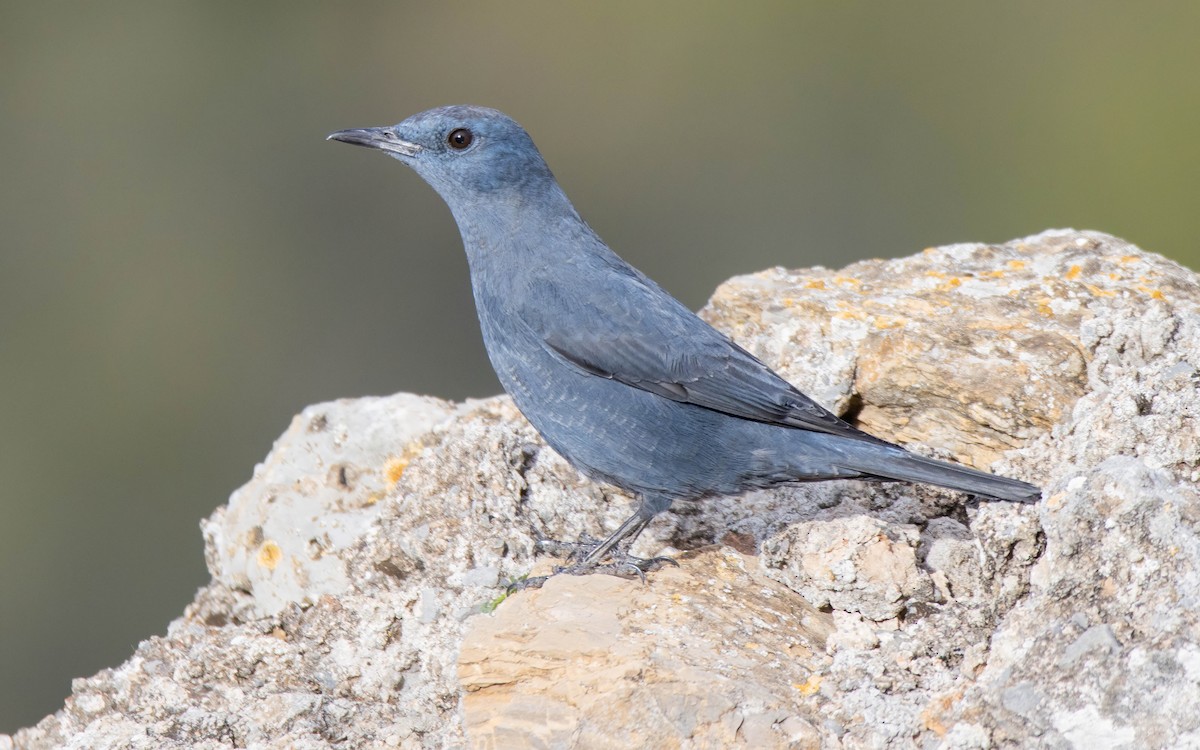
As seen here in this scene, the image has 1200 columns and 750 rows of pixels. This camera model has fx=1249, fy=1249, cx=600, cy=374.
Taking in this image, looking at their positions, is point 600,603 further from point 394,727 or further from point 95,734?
point 95,734

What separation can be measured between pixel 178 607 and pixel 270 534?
587cm

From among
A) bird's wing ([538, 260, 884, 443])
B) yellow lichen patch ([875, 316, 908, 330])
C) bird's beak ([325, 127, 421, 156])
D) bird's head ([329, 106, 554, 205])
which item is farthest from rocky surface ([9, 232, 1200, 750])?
bird's beak ([325, 127, 421, 156])

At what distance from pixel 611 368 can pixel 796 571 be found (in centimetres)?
107

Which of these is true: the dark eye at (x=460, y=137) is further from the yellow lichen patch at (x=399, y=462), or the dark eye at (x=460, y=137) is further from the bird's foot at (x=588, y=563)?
the bird's foot at (x=588, y=563)

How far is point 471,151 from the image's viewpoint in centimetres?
512

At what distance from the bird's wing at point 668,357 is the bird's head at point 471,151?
0.64m

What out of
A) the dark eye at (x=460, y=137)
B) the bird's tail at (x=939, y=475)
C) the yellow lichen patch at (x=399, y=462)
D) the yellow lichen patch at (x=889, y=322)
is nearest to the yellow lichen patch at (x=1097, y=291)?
the yellow lichen patch at (x=889, y=322)

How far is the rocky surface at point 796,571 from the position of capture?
3.29m

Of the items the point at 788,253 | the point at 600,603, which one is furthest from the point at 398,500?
the point at 788,253

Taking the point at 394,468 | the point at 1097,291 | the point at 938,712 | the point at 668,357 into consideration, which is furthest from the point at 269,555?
the point at 1097,291

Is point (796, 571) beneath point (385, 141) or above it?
beneath

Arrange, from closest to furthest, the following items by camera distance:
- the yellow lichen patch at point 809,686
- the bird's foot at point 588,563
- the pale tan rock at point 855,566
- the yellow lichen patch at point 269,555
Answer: the yellow lichen patch at point 809,686 < the pale tan rock at point 855,566 < the bird's foot at point 588,563 < the yellow lichen patch at point 269,555

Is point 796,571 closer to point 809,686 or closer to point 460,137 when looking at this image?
point 809,686

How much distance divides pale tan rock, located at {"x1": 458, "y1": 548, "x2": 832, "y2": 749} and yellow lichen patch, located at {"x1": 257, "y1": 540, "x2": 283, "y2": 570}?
1.09 metres
